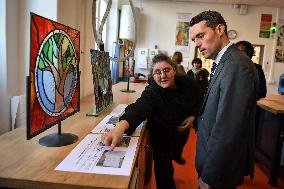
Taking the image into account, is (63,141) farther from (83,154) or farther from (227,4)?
(227,4)

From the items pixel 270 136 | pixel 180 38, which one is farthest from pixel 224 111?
pixel 180 38

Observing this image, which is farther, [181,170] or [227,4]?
[227,4]

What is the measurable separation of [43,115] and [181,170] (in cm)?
223

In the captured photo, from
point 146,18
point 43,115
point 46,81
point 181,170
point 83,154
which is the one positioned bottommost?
point 181,170

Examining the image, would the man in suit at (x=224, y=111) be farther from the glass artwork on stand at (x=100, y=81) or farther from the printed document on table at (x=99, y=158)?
the glass artwork on stand at (x=100, y=81)

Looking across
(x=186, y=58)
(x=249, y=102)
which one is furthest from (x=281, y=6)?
(x=249, y=102)

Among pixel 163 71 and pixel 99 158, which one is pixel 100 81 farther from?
pixel 99 158

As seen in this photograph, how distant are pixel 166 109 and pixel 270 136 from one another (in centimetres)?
174

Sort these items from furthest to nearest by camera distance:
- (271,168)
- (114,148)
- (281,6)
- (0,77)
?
1. (281,6)
2. (271,168)
3. (0,77)
4. (114,148)

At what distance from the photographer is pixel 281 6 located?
5.88 m

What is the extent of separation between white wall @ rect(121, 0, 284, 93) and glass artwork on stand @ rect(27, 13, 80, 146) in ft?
16.4

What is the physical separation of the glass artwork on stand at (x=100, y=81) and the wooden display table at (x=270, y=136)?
5.59 feet

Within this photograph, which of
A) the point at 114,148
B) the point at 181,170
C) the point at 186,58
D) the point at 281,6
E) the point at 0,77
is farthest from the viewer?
the point at 186,58

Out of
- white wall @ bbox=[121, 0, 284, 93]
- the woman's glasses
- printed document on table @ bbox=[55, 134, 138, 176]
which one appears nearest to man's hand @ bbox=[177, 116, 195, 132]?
the woman's glasses
